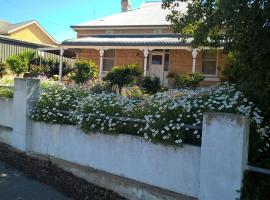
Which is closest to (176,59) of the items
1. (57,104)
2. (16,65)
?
(16,65)

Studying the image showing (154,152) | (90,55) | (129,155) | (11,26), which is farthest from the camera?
(11,26)

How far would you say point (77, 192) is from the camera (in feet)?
23.0

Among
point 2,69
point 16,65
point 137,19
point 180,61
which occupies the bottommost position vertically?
point 2,69

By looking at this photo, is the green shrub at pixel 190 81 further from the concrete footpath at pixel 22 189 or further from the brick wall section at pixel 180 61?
the concrete footpath at pixel 22 189

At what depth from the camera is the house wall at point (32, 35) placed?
44.4 meters

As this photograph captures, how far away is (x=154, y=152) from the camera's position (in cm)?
649

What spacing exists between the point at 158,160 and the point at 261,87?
1.86m

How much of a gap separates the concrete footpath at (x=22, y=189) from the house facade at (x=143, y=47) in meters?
15.2

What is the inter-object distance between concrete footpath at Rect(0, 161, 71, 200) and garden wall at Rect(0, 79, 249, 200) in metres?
0.91

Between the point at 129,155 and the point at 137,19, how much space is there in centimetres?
2521

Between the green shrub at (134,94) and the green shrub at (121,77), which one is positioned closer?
the green shrub at (134,94)

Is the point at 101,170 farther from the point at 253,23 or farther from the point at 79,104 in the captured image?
the point at 253,23

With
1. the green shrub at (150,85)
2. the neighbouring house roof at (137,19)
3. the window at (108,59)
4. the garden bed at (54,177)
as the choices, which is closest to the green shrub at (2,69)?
the neighbouring house roof at (137,19)

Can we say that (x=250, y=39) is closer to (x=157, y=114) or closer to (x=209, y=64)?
(x=157, y=114)
